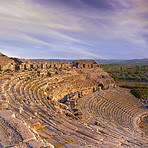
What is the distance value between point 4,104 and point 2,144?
16.4ft

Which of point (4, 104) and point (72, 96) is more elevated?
point (4, 104)

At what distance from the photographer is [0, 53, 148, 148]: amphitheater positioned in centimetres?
594

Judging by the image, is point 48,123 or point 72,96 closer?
point 48,123

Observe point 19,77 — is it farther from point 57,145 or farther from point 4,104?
point 57,145

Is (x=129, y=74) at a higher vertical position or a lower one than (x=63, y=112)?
higher

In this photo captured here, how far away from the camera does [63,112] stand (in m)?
12.7

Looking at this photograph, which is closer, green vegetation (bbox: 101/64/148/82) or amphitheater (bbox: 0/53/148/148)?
amphitheater (bbox: 0/53/148/148)

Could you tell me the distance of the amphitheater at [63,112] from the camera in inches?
234

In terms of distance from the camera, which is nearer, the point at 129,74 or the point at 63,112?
the point at 63,112

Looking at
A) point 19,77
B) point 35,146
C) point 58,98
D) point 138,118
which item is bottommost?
point 138,118

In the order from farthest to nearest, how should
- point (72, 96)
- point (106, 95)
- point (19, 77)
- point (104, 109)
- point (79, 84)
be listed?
point (79, 84) < point (106, 95) < point (72, 96) < point (104, 109) < point (19, 77)

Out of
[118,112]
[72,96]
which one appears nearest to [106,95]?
[118,112]

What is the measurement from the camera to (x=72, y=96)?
22453mm

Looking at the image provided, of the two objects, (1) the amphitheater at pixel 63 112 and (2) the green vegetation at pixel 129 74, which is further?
(2) the green vegetation at pixel 129 74
